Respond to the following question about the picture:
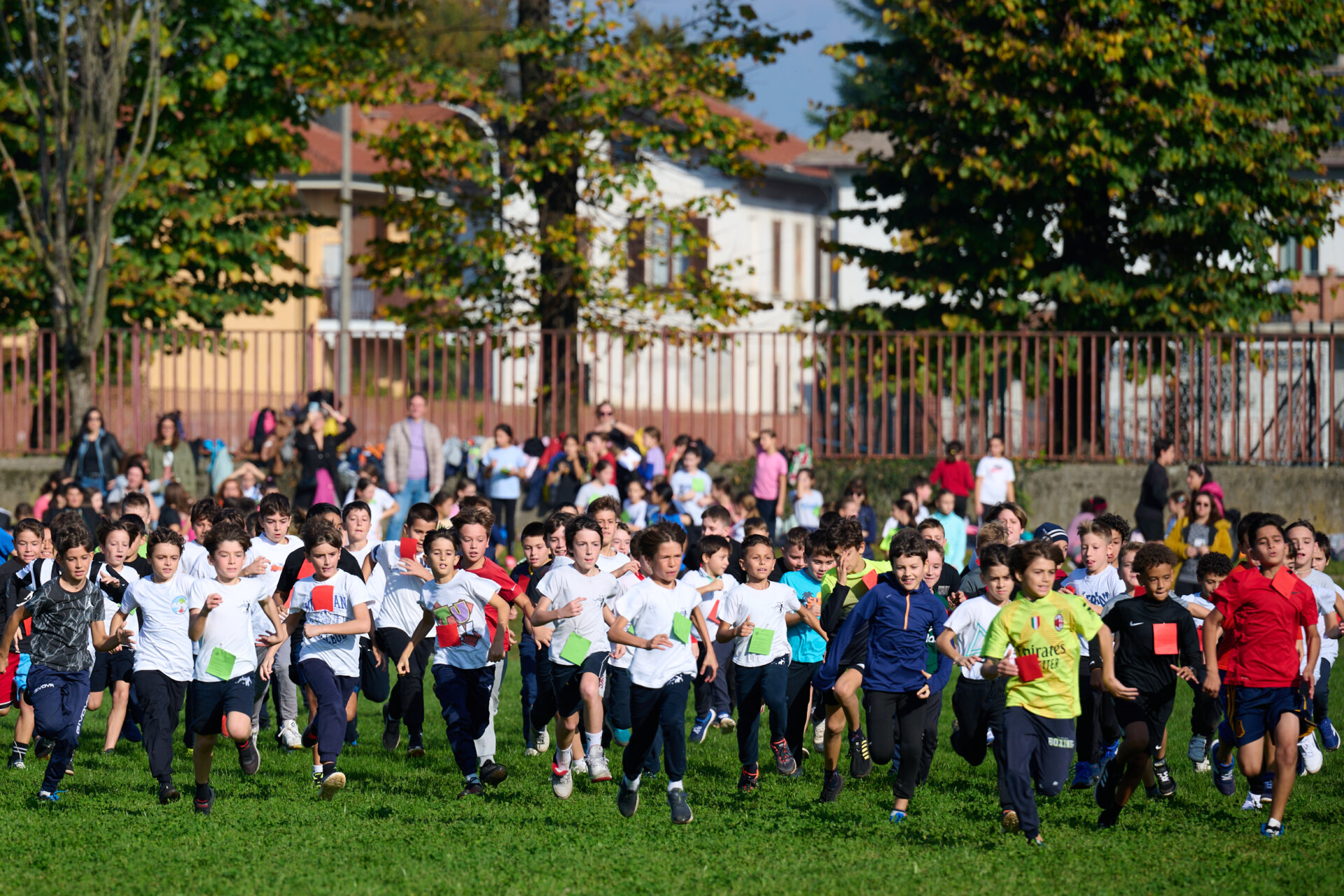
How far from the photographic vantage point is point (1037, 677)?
7777 millimetres

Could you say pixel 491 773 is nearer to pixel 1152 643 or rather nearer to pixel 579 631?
pixel 579 631

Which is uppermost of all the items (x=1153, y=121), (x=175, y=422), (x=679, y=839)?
(x=1153, y=121)

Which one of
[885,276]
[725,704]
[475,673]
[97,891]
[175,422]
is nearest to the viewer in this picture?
[97,891]

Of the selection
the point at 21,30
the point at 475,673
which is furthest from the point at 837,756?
the point at 21,30

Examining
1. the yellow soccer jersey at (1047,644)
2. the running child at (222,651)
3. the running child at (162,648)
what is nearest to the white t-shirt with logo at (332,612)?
the running child at (222,651)

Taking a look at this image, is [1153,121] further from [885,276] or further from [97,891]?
[97,891]

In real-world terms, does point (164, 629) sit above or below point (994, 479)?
below

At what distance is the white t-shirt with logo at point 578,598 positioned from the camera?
932 centimetres

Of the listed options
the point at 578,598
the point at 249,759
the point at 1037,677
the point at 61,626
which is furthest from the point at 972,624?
the point at 61,626

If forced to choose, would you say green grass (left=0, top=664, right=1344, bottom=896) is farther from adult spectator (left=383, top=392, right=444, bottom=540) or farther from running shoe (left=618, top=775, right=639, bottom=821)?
adult spectator (left=383, top=392, right=444, bottom=540)

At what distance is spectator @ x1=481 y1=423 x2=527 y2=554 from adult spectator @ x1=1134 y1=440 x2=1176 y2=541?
24.9 feet

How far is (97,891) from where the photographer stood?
23.5 feet

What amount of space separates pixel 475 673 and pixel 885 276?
1683cm

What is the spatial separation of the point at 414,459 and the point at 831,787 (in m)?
11.4
